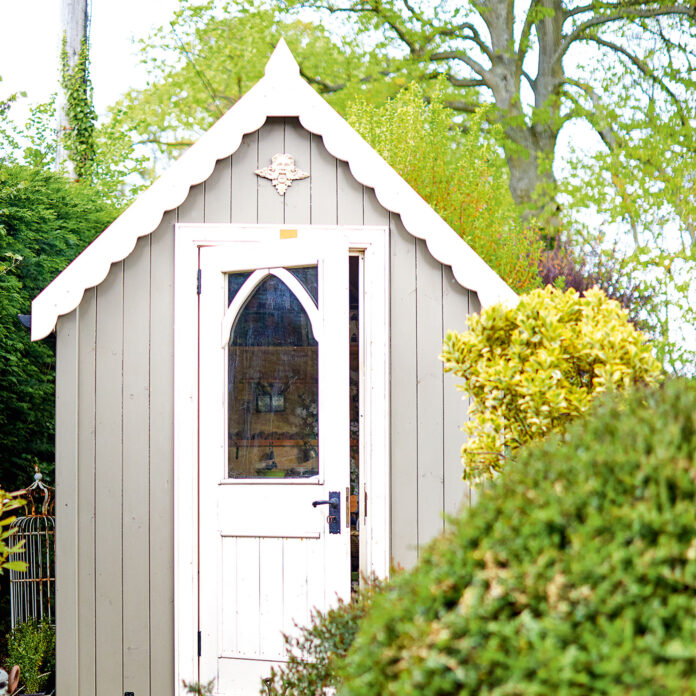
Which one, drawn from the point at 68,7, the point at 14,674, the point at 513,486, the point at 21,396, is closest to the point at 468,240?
the point at 21,396

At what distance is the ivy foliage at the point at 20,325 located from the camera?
243 inches

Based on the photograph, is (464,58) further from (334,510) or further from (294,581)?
(294,581)

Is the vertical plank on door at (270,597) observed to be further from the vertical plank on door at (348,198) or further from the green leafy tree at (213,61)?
the green leafy tree at (213,61)

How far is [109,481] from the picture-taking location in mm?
4562

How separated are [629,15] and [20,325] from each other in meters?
10.4

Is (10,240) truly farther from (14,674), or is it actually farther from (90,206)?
(14,674)

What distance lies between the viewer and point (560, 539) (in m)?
1.77

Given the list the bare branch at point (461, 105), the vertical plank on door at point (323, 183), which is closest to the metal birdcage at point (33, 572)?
the vertical plank on door at point (323, 183)

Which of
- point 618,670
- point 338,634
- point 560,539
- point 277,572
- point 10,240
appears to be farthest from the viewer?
point 10,240

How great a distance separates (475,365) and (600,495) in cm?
195

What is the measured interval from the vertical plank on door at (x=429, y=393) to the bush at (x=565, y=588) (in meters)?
2.65

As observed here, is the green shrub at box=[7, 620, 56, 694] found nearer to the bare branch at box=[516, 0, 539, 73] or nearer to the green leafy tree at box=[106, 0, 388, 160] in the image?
the green leafy tree at box=[106, 0, 388, 160]

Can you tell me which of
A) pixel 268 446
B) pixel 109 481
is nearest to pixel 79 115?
pixel 109 481

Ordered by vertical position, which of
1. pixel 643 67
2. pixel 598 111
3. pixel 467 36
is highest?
pixel 467 36
